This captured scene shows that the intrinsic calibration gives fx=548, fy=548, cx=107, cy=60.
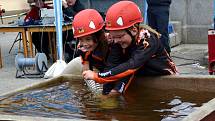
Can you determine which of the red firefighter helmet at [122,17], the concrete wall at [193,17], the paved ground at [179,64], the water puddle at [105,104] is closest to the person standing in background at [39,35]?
the paved ground at [179,64]

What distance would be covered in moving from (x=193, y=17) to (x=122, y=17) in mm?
8307

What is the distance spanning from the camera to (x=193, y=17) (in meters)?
12.9

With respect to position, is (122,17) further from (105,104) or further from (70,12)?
(70,12)

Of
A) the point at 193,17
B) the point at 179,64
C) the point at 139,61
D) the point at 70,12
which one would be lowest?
the point at 179,64

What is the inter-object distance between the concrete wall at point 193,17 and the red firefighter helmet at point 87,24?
7905mm

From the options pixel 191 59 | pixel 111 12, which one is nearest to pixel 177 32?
pixel 191 59

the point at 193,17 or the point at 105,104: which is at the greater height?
the point at 193,17

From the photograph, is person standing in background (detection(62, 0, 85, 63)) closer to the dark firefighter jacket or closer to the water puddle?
the water puddle

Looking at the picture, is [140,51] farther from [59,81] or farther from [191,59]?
[191,59]

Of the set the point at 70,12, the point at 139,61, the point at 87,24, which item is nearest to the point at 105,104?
the point at 139,61

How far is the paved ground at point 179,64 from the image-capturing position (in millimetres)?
9578

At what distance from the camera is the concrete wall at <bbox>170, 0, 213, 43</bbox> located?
41.7 ft

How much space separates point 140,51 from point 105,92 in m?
0.57

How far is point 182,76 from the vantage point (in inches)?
211
